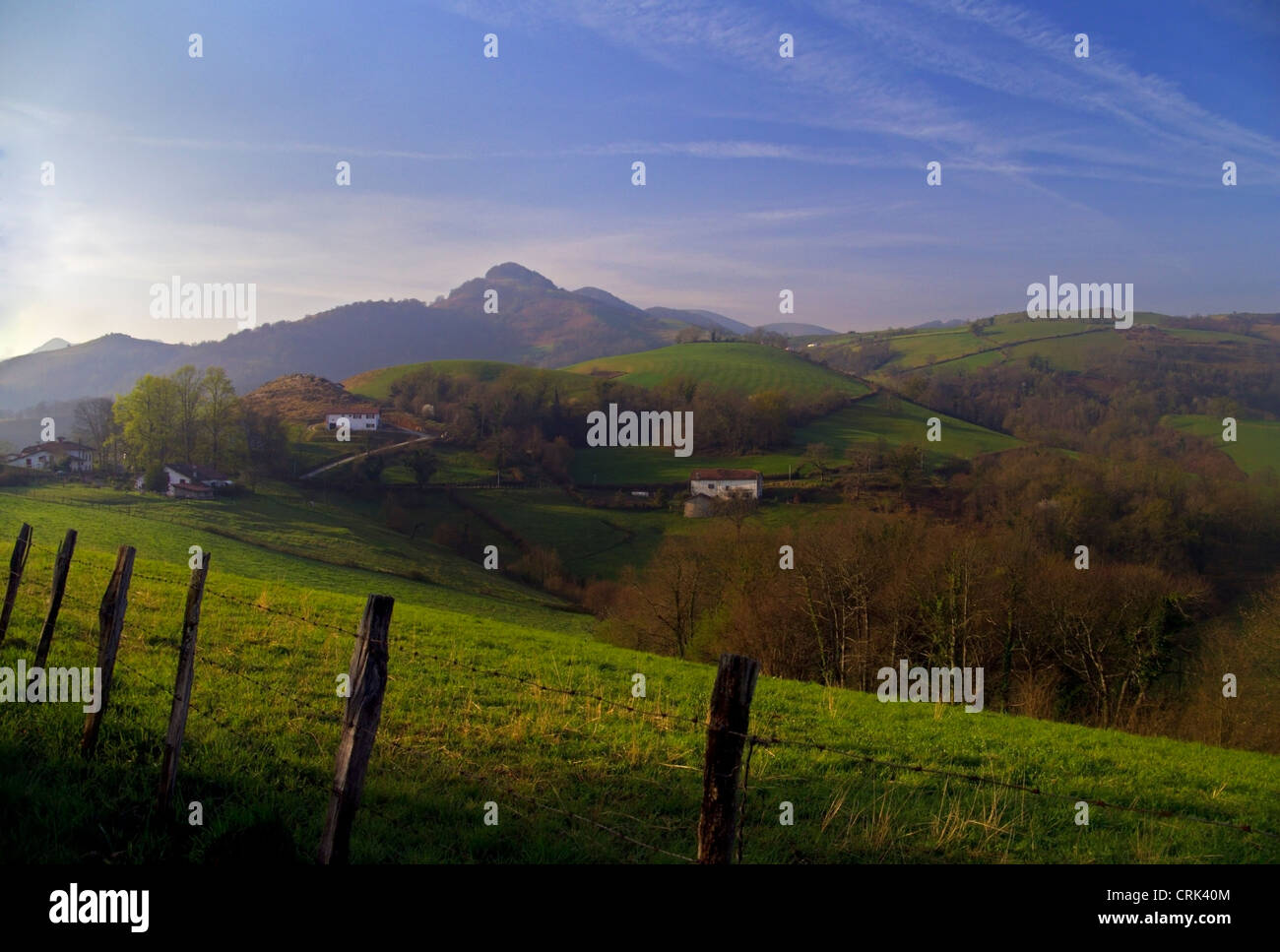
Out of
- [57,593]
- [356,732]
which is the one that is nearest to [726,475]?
[57,593]

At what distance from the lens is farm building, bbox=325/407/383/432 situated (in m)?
99.9

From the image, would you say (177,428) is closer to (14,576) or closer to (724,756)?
(14,576)

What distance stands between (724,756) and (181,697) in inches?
161

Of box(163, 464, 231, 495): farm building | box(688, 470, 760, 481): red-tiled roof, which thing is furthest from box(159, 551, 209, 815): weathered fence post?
box(688, 470, 760, 481): red-tiled roof

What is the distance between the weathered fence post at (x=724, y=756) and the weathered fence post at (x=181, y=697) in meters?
3.70

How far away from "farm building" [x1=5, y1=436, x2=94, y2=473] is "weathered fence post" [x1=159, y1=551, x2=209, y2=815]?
72.1 metres

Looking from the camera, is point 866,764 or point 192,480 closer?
point 866,764

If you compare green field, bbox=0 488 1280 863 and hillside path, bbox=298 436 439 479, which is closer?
green field, bbox=0 488 1280 863

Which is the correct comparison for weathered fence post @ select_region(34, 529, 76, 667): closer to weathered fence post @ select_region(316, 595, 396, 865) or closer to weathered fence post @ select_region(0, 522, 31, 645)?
weathered fence post @ select_region(0, 522, 31, 645)

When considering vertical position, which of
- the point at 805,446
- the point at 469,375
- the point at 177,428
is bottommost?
the point at 805,446

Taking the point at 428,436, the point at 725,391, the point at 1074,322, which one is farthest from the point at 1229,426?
the point at 428,436

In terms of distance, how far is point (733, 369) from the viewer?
13450 centimetres

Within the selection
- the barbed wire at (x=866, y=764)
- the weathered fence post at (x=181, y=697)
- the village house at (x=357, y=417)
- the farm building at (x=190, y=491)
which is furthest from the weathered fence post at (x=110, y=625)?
the village house at (x=357, y=417)

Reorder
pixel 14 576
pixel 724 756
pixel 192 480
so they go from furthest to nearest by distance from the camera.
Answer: pixel 192 480 → pixel 14 576 → pixel 724 756
